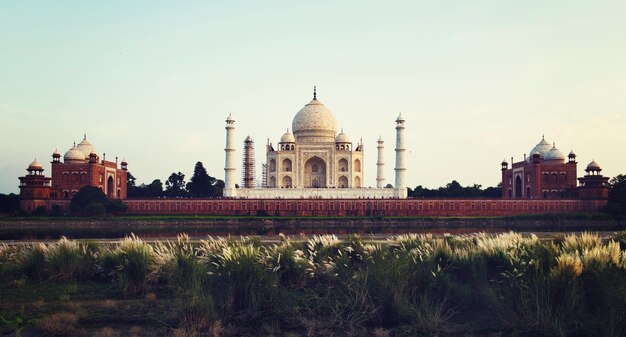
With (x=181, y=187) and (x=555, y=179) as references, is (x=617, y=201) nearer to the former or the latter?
(x=555, y=179)

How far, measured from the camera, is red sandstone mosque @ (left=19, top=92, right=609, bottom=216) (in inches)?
1785

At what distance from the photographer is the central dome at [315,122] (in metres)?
55.2

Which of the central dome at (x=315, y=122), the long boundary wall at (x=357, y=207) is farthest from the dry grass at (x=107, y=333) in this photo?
the central dome at (x=315, y=122)

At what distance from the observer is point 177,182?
6500 cm

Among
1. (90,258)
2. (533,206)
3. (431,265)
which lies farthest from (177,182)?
(431,265)

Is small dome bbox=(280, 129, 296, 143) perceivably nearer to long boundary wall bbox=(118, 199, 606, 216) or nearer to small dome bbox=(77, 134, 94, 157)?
long boundary wall bbox=(118, 199, 606, 216)

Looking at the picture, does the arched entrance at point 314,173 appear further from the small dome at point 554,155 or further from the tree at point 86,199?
the small dome at point 554,155

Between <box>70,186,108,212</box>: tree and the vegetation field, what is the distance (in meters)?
33.6

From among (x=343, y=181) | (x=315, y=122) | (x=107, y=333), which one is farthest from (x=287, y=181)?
(x=107, y=333)

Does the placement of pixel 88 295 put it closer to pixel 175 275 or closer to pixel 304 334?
pixel 175 275

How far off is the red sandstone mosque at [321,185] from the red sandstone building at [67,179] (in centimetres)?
7

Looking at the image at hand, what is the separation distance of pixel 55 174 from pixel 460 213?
3357 cm

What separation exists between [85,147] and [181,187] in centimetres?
1339

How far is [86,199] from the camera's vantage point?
41.8 m
